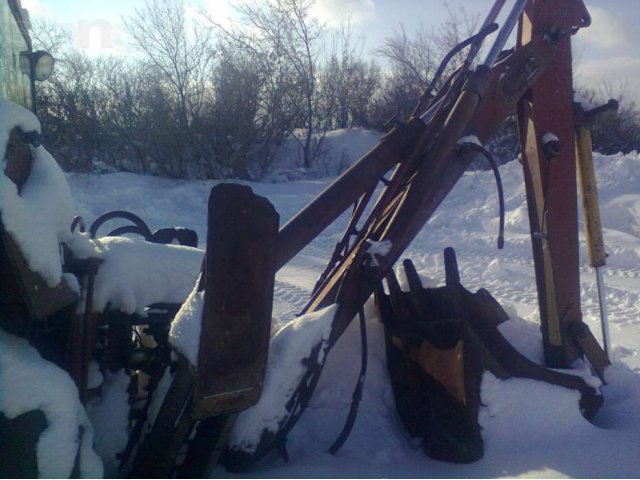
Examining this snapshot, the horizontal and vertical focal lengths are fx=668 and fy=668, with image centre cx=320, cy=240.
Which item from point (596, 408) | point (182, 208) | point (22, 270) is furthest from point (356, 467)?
point (182, 208)

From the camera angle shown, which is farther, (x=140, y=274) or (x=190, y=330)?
(x=140, y=274)

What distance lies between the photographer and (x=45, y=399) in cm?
Answer: 206

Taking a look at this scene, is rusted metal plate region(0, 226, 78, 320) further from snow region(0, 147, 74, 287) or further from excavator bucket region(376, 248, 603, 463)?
excavator bucket region(376, 248, 603, 463)

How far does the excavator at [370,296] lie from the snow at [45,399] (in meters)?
0.05

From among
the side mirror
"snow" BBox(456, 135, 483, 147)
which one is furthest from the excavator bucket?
the side mirror

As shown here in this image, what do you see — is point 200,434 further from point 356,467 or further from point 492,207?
point 492,207

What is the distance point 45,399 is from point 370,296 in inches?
72.0

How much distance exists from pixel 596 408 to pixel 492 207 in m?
8.74

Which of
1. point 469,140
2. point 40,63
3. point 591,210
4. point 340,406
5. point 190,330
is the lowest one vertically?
point 340,406

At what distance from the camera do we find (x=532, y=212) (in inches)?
146

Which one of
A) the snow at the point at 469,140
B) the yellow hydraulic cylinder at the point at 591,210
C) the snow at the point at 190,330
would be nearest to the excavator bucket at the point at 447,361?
the snow at the point at 469,140

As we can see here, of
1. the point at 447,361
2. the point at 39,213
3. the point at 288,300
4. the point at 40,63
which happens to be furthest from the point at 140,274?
the point at 288,300

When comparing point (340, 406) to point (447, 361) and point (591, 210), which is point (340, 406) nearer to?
point (447, 361)

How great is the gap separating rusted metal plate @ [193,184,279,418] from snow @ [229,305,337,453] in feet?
1.09
